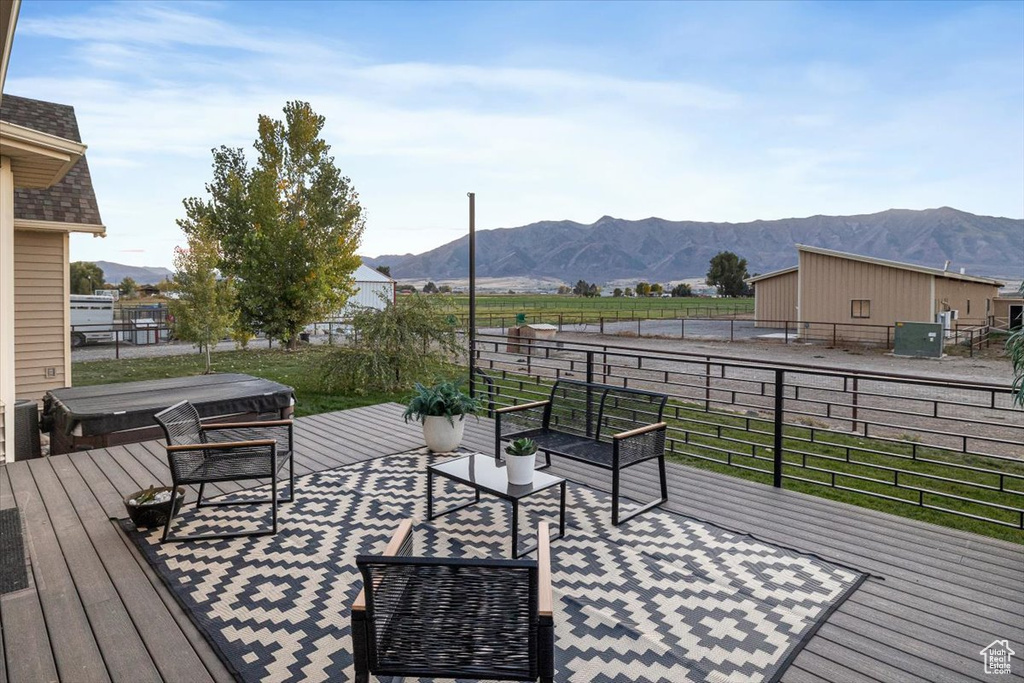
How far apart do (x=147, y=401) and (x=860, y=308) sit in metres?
24.5

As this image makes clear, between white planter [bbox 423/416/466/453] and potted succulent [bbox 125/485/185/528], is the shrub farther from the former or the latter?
potted succulent [bbox 125/485/185/528]

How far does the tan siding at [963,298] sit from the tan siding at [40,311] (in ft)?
84.7

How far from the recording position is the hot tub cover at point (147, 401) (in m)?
5.61

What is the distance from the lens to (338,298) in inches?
684

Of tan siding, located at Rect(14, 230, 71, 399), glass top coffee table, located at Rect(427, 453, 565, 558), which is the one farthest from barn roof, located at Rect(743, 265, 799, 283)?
tan siding, located at Rect(14, 230, 71, 399)

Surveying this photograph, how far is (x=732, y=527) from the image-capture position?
3.74 metres

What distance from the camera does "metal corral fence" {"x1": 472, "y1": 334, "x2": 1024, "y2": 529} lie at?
4.02m

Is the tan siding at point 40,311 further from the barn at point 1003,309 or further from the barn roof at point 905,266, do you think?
the barn at point 1003,309

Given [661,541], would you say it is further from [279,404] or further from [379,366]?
[379,366]

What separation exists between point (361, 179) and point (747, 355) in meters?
13.4

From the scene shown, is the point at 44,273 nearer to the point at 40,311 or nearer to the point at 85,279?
the point at 40,311

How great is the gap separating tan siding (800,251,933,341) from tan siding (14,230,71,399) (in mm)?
23238

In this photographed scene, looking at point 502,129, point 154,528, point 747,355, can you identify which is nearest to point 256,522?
point 154,528

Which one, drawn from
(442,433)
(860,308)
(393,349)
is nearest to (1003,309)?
(860,308)
